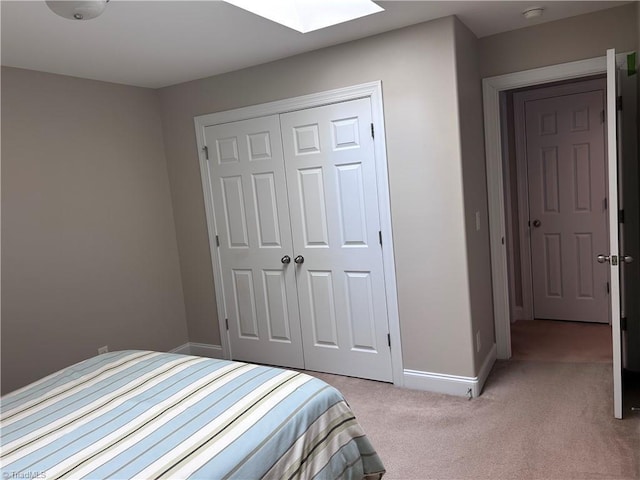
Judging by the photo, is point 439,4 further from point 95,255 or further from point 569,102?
point 95,255

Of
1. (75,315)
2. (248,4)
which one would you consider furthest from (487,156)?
(75,315)

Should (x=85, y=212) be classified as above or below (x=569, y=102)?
below

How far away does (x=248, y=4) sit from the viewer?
94.3 inches

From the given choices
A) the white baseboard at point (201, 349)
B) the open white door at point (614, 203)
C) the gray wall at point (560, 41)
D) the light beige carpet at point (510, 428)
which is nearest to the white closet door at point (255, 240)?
the white baseboard at point (201, 349)

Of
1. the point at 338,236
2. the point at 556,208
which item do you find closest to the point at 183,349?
the point at 338,236

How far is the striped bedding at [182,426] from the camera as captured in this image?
4.71 ft

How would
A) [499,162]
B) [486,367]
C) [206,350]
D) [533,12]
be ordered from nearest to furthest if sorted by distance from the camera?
[533,12]
[486,367]
[499,162]
[206,350]

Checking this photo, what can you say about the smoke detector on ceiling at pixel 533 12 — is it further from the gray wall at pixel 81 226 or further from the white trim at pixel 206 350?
the white trim at pixel 206 350

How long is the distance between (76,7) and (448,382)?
9.13 feet

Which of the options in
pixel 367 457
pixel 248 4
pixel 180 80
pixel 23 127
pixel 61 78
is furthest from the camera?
pixel 180 80

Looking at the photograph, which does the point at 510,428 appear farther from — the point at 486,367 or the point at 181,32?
the point at 181,32

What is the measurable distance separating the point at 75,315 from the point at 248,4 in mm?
2334

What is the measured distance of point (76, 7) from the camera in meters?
1.61

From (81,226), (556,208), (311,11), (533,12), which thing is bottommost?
(556,208)
